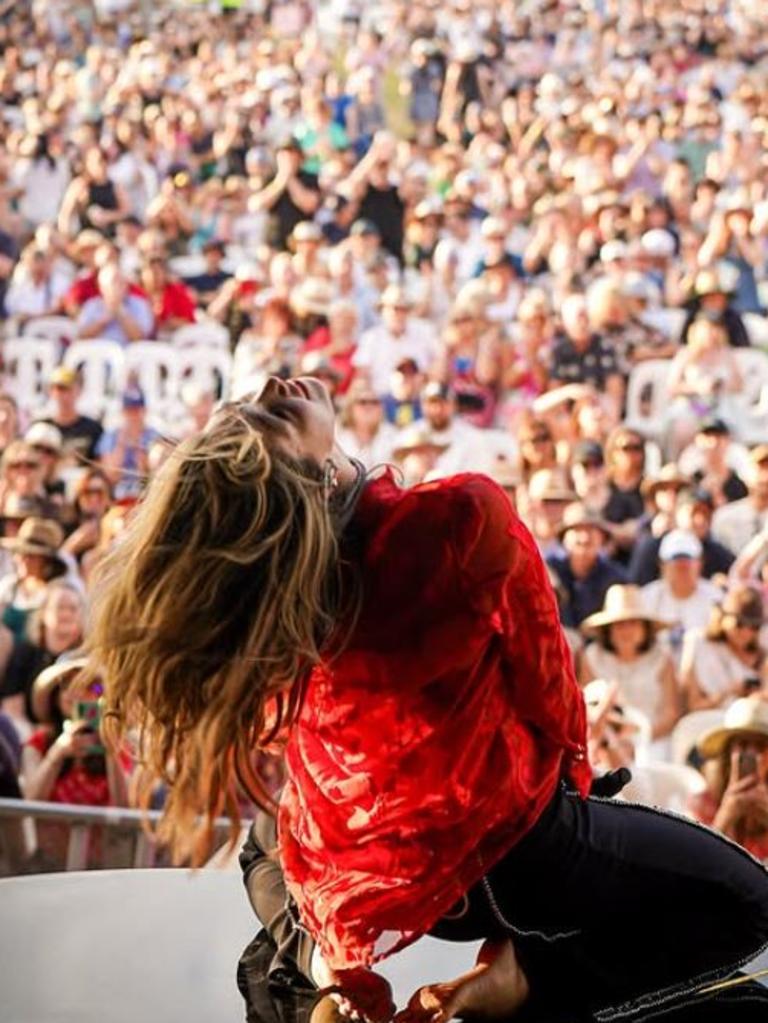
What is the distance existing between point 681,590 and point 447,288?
3450 mm

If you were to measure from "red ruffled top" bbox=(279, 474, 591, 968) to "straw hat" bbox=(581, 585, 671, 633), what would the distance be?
9.26 feet

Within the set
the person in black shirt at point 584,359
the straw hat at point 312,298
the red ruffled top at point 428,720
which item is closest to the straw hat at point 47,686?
the red ruffled top at point 428,720

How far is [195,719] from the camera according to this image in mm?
1839

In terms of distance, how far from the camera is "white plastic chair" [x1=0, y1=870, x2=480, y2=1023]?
7.36 feet

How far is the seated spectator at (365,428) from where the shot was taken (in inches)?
262

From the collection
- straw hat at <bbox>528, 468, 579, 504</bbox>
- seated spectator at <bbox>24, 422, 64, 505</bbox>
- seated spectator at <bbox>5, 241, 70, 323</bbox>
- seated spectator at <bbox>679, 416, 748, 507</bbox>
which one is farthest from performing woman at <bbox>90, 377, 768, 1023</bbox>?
seated spectator at <bbox>5, 241, 70, 323</bbox>

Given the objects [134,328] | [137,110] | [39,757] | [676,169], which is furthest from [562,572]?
[137,110]

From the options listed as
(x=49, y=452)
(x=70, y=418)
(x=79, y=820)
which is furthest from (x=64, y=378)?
(x=79, y=820)

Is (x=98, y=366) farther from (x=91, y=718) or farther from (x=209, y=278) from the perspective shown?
(x=91, y=718)

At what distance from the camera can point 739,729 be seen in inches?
154

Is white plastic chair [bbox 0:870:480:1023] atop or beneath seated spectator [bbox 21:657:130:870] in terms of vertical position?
atop

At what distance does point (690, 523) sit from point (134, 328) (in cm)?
315

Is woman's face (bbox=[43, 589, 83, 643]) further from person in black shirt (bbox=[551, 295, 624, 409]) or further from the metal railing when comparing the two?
person in black shirt (bbox=[551, 295, 624, 409])

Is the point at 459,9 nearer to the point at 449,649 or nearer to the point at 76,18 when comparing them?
the point at 76,18
